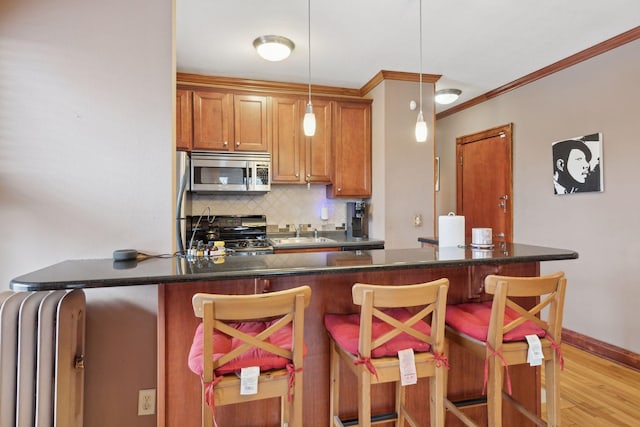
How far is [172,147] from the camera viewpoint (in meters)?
1.82

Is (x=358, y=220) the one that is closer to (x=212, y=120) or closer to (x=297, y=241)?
(x=297, y=241)

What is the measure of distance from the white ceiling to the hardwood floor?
2.63 meters

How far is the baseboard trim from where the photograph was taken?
2677 mm

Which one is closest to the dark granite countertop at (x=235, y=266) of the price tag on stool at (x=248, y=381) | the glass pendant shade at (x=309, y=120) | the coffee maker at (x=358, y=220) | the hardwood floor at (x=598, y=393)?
the price tag on stool at (x=248, y=381)

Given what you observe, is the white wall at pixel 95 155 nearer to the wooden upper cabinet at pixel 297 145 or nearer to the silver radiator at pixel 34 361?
the silver radiator at pixel 34 361

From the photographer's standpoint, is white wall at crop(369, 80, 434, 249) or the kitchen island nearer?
the kitchen island

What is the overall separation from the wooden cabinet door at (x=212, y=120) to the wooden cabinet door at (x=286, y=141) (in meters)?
0.47

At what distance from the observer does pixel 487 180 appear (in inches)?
165

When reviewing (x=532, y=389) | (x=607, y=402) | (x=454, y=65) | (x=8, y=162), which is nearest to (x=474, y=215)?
(x=454, y=65)

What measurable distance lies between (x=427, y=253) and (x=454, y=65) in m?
2.28

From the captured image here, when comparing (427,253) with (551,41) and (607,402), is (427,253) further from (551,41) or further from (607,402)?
(551,41)

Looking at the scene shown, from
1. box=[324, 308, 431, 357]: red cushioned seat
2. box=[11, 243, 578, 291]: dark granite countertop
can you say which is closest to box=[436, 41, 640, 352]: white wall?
box=[11, 243, 578, 291]: dark granite countertop

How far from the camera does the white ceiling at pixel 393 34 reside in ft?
7.67

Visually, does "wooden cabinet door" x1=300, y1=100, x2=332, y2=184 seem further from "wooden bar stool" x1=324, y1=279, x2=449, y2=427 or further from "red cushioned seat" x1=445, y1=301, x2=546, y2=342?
"wooden bar stool" x1=324, y1=279, x2=449, y2=427
